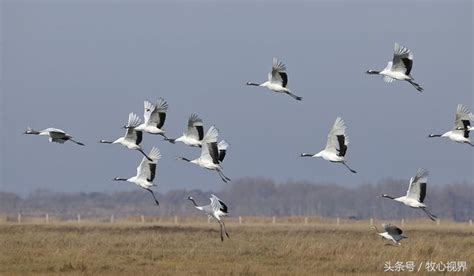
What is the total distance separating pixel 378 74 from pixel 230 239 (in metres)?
8.56

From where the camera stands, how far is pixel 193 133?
82.6 feet

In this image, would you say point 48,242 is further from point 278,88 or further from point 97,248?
point 278,88

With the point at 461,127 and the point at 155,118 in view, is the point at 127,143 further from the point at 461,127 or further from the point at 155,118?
the point at 461,127

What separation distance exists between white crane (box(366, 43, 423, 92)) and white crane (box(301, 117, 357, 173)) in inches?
60.1

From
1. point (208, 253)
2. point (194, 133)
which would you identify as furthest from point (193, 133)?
point (208, 253)

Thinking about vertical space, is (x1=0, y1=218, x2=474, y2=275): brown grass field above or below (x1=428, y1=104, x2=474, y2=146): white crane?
below

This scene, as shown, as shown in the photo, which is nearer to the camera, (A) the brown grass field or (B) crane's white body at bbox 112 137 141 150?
(A) the brown grass field

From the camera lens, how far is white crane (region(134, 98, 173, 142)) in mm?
24938

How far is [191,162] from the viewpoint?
Answer: 25438 mm


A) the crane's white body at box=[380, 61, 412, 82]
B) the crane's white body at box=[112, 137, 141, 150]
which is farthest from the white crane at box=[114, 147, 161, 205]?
the crane's white body at box=[380, 61, 412, 82]

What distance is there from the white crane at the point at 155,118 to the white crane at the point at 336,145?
3.49 meters

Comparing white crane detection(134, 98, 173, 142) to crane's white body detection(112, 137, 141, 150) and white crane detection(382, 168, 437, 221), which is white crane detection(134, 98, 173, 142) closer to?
Answer: crane's white body detection(112, 137, 141, 150)

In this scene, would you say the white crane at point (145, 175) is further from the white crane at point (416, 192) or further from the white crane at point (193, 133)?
the white crane at point (416, 192)

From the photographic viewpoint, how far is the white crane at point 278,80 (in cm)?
2469
